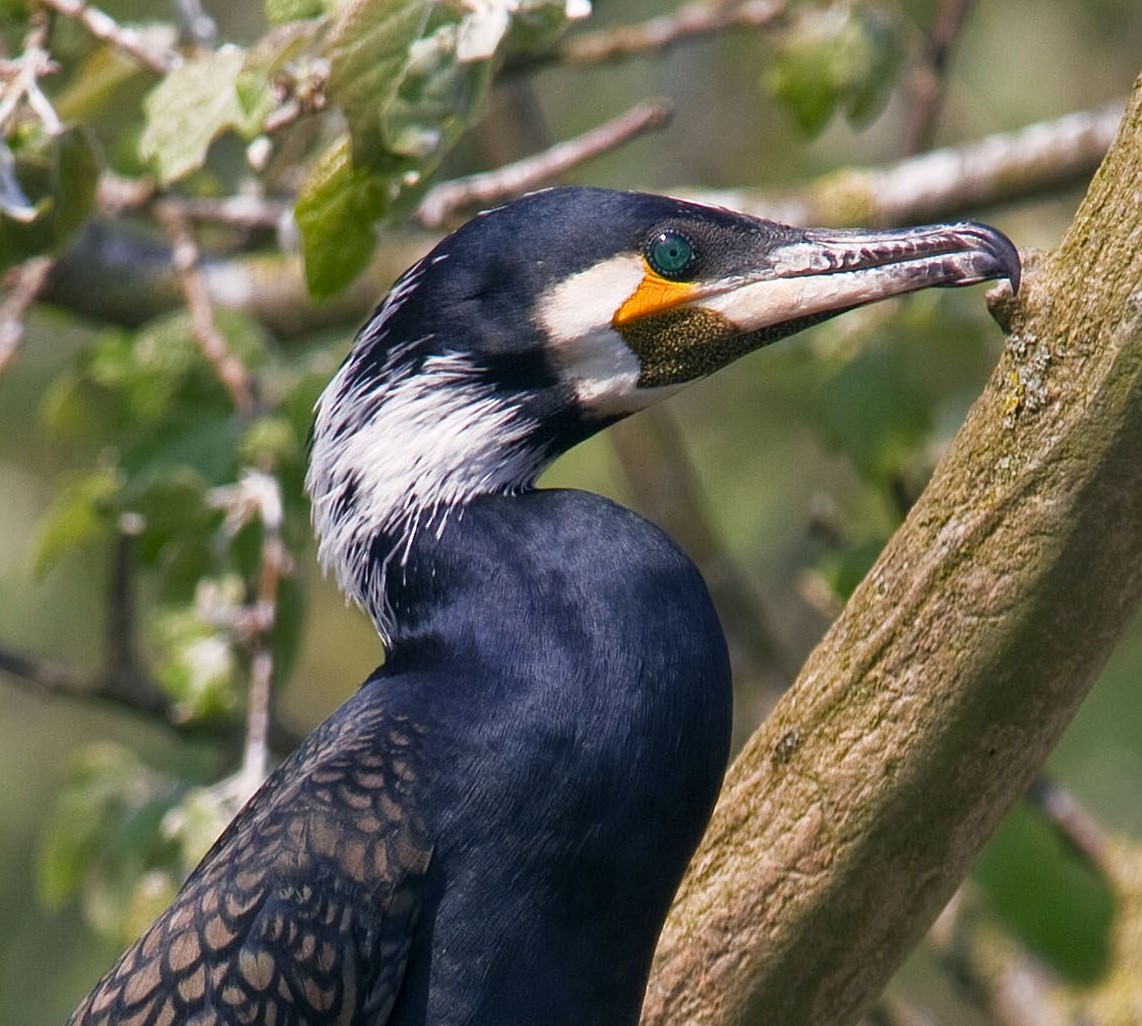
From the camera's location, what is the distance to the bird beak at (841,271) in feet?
10.3

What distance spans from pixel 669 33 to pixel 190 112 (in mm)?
2021

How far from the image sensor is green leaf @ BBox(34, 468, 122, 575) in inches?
173

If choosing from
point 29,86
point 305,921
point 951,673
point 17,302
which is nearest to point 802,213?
point 17,302

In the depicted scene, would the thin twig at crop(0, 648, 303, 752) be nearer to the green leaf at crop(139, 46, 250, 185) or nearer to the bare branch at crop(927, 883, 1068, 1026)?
the green leaf at crop(139, 46, 250, 185)

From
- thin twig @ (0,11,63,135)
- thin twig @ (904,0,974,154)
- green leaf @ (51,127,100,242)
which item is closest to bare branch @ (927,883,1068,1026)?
thin twig @ (904,0,974,154)

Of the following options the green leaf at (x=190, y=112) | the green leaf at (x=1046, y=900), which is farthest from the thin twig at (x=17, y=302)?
the green leaf at (x=1046, y=900)

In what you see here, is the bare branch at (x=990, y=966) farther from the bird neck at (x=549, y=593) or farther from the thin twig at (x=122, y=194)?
the thin twig at (x=122, y=194)

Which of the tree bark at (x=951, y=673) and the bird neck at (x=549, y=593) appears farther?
the bird neck at (x=549, y=593)

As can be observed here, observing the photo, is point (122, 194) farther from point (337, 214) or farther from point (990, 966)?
point (990, 966)

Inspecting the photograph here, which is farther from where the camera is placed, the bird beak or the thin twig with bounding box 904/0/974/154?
the thin twig with bounding box 904/0/974/154

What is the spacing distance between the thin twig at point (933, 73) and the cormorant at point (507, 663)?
2069mm

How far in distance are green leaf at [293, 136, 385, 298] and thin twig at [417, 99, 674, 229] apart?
3.12 feet

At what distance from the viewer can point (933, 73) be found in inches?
208

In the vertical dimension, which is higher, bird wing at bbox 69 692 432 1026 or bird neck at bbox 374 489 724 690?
bird neck at bbox 374 489 724 690
